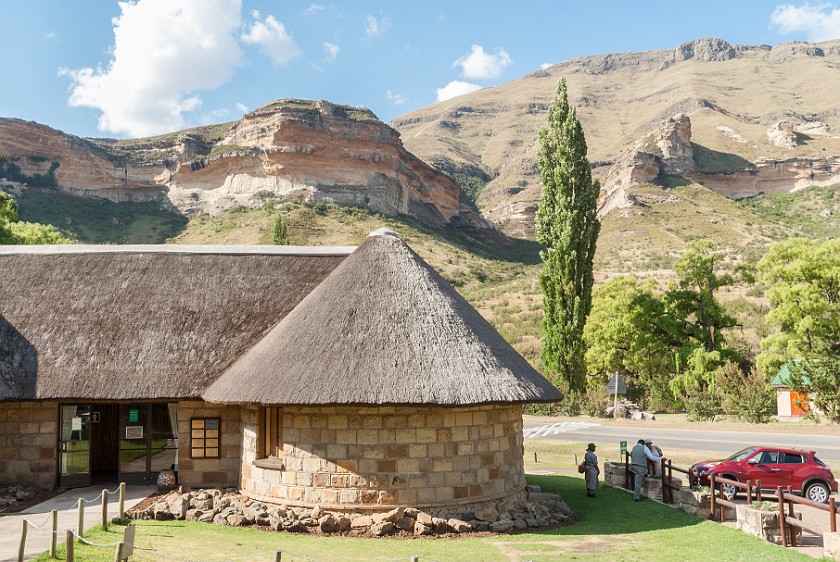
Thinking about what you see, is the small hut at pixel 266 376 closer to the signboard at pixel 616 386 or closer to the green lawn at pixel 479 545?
the green lawn at pixel 479 545

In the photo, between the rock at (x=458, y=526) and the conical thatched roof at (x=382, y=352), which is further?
the rock at (x=458, y=526)

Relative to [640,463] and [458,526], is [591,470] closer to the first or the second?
[640,463]

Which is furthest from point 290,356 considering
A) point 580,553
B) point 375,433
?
point 580,553

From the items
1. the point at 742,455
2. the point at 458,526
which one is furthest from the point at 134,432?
the point at 742,455

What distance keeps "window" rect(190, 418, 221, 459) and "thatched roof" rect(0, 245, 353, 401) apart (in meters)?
1.01

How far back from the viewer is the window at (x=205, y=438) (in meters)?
15.4

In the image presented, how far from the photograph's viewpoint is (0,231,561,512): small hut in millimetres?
12773

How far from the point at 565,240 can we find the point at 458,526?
78.7ft

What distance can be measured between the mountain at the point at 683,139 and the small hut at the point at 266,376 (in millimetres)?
83653

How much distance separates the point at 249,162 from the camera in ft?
308

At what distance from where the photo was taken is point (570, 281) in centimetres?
3459

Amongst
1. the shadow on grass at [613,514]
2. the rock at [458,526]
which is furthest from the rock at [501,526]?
the shadow on grass at [613,514]

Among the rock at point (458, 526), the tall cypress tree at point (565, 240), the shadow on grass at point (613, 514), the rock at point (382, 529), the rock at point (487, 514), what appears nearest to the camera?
the rock at point (382, 529)

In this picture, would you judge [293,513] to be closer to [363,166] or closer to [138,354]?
[138,354]
